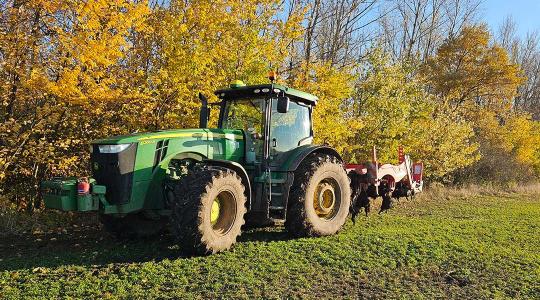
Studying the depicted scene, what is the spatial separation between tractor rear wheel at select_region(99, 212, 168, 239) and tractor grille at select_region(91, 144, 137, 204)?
2.97 feet

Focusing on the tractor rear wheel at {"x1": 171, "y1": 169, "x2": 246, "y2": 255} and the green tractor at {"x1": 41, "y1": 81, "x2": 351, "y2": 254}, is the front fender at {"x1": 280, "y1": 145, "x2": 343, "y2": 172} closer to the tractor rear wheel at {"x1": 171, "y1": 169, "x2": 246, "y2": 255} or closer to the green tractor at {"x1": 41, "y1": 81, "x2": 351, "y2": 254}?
the green tractor at {"x1": 41, "y1": 81, "x2": 351, "y2": 254}

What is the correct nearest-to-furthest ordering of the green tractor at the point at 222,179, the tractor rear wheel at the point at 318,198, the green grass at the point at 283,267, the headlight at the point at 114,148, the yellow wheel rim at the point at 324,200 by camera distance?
the green grass at the point at 283,267
the green tractor at the point at 222,179
the headlight at the point at 114,148
the tractor rear wheel at the point at 318,198
the yellow wheel rim at the point at 324,200

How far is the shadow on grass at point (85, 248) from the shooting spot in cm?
568

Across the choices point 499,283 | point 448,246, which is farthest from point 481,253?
point 499,283

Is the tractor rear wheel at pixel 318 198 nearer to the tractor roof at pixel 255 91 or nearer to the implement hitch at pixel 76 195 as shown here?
the tractor roof at pixel 255 91

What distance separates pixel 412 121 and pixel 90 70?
459 inches

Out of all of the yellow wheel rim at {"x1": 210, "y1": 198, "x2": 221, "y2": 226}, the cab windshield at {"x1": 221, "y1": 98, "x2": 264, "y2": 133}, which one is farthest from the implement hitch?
the cab windshield at {"x1": 221, "y1": 98, "x2": 264, "y2": 133}

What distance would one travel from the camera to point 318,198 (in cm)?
762

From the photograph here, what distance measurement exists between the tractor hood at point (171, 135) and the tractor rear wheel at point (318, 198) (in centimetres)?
118

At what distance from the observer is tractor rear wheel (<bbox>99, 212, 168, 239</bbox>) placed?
Answer: 671 cm

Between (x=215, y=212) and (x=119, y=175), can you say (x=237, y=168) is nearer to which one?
(x=215, y=212)

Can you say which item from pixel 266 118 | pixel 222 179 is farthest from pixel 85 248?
pixel 266 118

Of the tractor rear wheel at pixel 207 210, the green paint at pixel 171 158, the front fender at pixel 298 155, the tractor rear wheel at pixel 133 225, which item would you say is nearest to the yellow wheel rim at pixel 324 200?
the front fender at pixel 298 155

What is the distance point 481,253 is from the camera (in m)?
6.75
